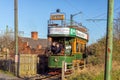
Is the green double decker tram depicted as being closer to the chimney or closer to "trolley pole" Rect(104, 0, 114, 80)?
"trolley pole" Rect(104, 0, 114, 80)

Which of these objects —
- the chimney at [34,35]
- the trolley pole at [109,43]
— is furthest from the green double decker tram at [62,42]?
the chimney at [34,35]

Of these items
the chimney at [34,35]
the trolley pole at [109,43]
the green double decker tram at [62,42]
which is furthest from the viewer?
the chimney at [34,35]

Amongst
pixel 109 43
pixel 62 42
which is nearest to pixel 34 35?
pixel 62 42

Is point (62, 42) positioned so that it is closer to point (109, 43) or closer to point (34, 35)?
point (109, 43)

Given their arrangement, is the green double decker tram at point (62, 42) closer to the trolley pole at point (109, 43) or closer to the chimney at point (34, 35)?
the trolley pole at point (109, 43)

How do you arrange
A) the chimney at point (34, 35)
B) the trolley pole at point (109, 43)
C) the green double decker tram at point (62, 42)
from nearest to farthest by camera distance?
1. the trolley pole at point (109, 43)
2. the green double decker tram at point (62, 42)
3. the chimney at point (34, 35)

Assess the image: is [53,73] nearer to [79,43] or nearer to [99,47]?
[79,43]

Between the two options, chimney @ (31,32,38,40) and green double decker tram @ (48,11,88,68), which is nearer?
green double decker tram @ (48,11,88,68)

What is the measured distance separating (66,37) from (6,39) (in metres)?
56.0

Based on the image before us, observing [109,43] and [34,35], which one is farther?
[34,35]

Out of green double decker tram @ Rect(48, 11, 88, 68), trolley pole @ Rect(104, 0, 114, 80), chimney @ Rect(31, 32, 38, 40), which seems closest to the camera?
trolley pole @ Rect(104, 0, 114, 80)

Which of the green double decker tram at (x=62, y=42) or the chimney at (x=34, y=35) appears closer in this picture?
the green double decker tram at (x=62, y=42)

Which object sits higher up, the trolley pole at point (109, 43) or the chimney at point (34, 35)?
the chimney at point (34, 35)

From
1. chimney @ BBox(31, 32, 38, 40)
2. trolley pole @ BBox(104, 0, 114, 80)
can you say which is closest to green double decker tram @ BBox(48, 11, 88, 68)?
trolley pole @ BBox(104, 0, 114, 80)
